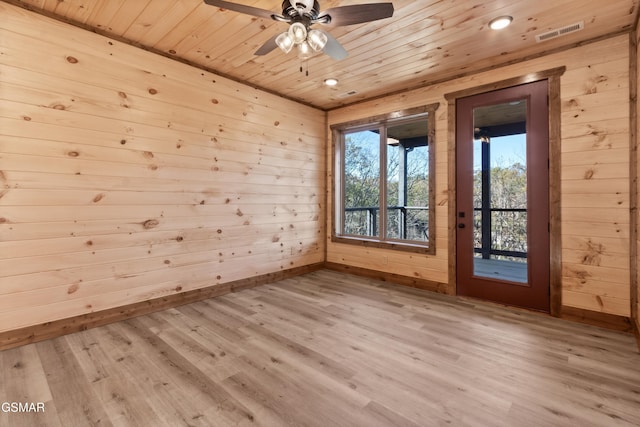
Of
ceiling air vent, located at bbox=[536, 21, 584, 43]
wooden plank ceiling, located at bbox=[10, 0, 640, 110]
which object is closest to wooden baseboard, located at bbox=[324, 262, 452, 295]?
wooden plank ceiling, located at bbox=[10, 0, 640, 110]

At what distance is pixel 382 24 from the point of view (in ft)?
8.98

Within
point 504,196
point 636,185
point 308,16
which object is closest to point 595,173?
point 636,185

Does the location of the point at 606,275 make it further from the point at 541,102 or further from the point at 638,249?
the point at 541,102

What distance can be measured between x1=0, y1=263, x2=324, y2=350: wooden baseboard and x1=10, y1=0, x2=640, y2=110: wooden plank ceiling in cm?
268

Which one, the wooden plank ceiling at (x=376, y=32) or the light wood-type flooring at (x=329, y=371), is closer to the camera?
the light wood-type flooring at (x=329, y=371)

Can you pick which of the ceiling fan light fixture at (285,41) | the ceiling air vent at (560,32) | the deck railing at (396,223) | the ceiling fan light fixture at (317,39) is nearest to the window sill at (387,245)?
the deck railing at (396,223)

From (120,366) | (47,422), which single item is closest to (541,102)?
(120,366)

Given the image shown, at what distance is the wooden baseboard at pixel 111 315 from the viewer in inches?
98.3

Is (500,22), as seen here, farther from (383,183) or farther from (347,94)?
(383,183)

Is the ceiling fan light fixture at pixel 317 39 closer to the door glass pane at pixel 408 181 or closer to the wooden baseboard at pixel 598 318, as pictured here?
the door glass pane at pixel 408 181

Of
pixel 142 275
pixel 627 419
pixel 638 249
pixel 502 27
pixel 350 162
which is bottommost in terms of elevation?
pixel 627 419

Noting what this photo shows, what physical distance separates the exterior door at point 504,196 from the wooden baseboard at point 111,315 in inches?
111

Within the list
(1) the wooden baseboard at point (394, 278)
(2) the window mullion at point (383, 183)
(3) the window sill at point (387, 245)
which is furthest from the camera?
(2) the window mullion at point (383, 183)

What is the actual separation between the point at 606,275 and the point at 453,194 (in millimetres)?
1652
